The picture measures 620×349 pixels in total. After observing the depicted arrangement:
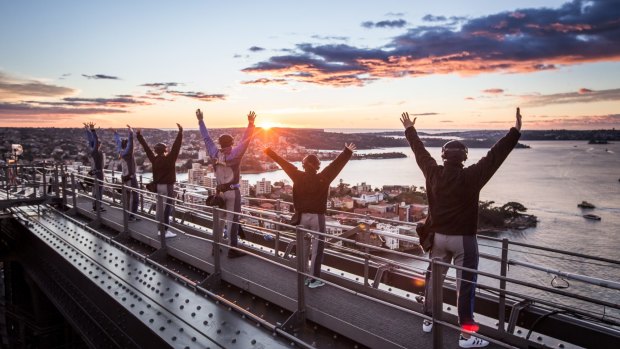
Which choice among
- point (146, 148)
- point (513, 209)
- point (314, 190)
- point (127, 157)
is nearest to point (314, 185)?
point (314, 190)

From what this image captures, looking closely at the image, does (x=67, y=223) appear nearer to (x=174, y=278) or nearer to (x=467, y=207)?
(x=174, y=278)

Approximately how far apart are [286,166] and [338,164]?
0.70 metres

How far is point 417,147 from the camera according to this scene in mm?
4297

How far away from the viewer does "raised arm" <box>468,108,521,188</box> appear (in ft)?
11.8

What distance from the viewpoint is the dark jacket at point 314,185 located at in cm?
536

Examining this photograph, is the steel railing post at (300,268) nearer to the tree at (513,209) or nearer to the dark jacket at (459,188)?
the dark jacket at (459,188)

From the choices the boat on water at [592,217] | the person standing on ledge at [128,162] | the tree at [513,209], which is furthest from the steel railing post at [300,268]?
the boat on water at [592,217]

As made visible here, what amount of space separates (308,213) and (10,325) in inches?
384

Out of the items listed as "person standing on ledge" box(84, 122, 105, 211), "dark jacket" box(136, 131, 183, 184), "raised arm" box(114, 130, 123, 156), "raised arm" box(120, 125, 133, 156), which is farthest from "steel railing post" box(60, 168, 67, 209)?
"dark jacket" box(136, 131, 183, 184)

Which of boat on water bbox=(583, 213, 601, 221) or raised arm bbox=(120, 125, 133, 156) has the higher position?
raised arm bbox=(120, 125, 133, 156)

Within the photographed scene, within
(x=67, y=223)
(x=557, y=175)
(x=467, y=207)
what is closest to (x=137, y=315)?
(x=467, y=207)

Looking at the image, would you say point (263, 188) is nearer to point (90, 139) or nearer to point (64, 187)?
point (64, 187)

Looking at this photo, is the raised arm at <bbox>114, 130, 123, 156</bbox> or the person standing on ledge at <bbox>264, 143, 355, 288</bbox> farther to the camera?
the raised arm at <bbox>114, 130, 123, 156</bbox>

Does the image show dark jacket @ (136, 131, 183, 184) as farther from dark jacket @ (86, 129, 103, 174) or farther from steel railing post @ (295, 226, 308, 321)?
steel railing post @ (295, 226, 308, 321)
